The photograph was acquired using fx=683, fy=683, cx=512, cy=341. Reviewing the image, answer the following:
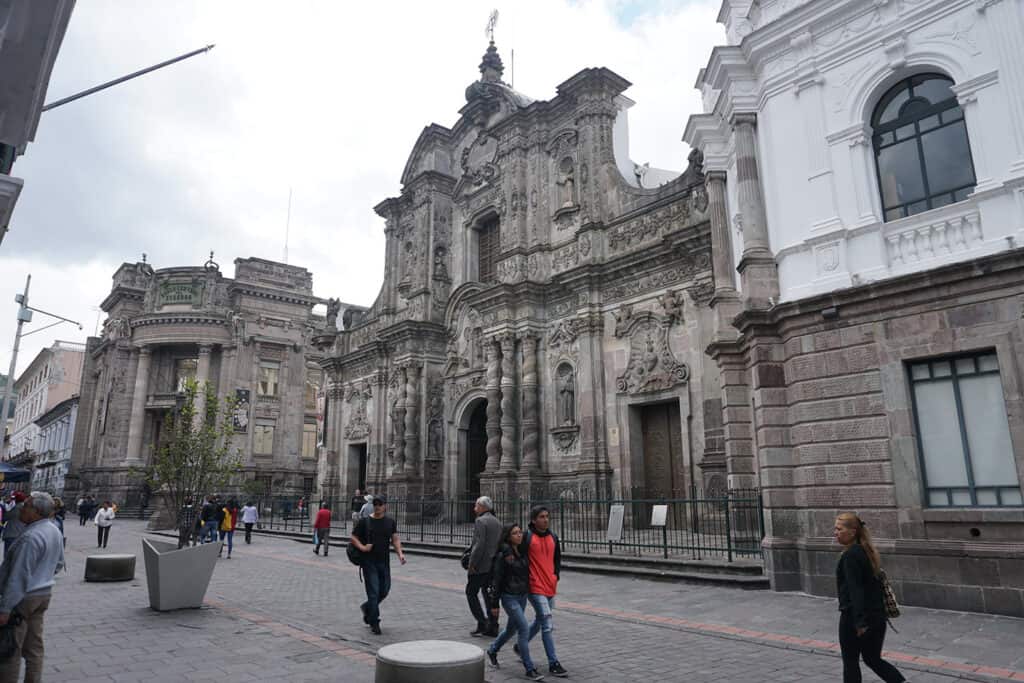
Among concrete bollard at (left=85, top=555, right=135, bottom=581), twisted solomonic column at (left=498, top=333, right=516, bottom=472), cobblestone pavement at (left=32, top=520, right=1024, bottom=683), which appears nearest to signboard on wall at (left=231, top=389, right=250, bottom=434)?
twisted solomonic column at (left=498, top=333, right=516, bottom=472)

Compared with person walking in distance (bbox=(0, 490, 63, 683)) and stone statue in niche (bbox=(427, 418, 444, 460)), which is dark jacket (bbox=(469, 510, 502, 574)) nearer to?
person walking in distance (bbox=(0, 490, 63, 683))

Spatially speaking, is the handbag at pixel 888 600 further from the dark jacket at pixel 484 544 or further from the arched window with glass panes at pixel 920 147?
the arched window with glass panes at pixel 920 147

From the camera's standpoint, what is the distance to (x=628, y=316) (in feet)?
65.5

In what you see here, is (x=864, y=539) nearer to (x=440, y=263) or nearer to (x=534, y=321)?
(x=534, y=321)

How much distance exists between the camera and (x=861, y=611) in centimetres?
501

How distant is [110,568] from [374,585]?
6.85 m

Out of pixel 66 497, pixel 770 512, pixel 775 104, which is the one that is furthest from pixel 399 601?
pixel 66 497

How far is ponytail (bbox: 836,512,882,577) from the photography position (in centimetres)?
512

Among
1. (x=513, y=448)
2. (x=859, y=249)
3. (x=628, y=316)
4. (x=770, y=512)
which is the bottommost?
(x=770, y=512)

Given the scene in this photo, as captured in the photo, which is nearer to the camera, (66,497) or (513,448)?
(513,448)

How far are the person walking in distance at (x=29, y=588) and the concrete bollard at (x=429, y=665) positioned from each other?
269cm

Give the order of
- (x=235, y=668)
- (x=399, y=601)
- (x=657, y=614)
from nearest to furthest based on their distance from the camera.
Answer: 1. (x=235, y=668)
2. (x=657, y=614)
3. (x=399, y=601)

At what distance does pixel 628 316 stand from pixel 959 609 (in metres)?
12.1

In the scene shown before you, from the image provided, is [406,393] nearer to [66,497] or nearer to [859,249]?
[859,249]
